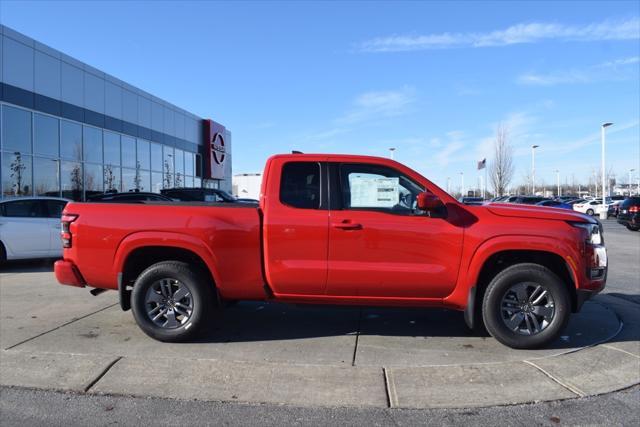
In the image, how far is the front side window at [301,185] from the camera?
5340mm

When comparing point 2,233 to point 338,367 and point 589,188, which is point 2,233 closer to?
point 338,367

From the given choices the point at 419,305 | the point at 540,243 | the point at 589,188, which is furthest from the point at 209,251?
the point at 589,188

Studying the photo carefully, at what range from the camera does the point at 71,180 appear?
20125mm

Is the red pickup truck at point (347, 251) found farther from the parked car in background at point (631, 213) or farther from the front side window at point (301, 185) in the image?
the parked car in background at point (631, 213)

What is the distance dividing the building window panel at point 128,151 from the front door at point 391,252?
21.7 metres

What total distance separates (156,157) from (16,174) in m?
11.7

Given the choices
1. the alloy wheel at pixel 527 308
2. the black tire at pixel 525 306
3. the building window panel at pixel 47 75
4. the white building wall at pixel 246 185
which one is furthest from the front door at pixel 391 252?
the white building wall at pixel 246 185

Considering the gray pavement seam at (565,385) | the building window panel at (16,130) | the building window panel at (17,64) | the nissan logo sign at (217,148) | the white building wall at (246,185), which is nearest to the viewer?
the gray pavement seam at (565,385)

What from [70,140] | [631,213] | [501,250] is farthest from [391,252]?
[631,213]

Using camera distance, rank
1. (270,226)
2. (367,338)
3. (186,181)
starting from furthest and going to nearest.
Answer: (186,181) < (367,338) < (270,226)

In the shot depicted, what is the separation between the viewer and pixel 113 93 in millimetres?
23766

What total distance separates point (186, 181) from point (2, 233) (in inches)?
911

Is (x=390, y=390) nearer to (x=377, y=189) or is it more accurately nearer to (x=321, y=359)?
(x=321, y=359)

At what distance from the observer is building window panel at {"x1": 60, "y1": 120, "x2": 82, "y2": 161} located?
19.6 metres
